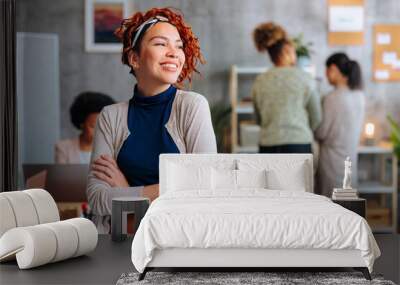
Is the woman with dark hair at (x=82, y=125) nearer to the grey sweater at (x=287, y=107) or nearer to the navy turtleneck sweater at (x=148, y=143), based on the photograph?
the navy turtleneck sweater at (x=148, y=143)

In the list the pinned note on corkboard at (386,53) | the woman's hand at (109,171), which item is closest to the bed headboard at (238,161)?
the woman's hand at (109,171)

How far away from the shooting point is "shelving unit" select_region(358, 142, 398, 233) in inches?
307

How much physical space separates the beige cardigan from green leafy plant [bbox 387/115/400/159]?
1796 mm

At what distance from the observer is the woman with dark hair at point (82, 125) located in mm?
7602

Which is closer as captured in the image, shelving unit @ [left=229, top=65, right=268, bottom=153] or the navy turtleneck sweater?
the navy turtleneck sweater

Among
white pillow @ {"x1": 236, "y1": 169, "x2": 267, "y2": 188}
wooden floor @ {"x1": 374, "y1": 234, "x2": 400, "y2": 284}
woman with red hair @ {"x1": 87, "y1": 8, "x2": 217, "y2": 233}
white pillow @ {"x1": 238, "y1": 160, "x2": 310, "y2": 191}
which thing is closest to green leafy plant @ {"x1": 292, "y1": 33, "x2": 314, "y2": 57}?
woman with red hair @ {"x1": 87, "y1": 8, "x2": 217, "y2": 233}

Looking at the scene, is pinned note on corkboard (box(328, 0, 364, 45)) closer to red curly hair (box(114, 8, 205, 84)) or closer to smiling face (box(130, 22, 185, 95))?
red curly hair (box(114, 8, 205, 84))

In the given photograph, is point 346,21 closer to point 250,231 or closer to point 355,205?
point 355,205

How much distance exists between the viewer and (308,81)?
24.8ft

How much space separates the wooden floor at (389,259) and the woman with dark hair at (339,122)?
2.91ft

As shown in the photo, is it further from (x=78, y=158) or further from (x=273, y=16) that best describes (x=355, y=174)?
(x=78, y=158)

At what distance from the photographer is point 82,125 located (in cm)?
762

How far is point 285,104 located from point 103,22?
193 centimetres

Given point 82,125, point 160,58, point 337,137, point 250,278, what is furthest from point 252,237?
point 82,125
